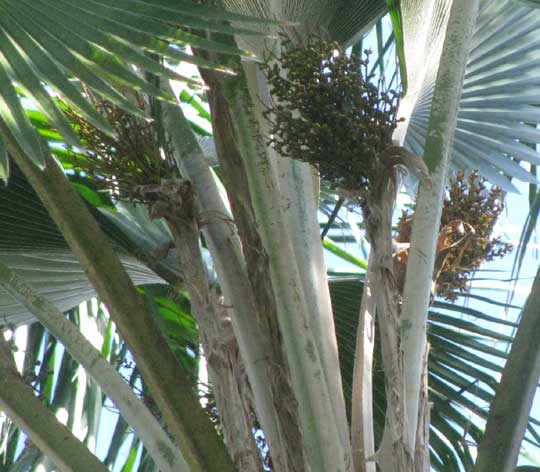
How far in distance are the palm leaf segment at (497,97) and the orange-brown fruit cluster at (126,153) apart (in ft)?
2.13

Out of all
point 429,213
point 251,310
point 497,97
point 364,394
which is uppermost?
point 497,97

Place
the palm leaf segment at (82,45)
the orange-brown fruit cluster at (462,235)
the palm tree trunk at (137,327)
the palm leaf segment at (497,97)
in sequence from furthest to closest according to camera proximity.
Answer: the palm leaf segment at (497,97) → the orange-brown fruit cluster at (462,235) → the palm tree trunk at (137,327) → the palm leaf segment at (82,45)

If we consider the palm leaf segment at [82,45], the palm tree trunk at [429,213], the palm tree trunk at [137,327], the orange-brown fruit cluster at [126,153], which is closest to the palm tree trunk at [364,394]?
the palm tree trunk at [429,213]

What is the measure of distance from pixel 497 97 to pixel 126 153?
1.02 m

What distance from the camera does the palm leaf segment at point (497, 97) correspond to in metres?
2.24

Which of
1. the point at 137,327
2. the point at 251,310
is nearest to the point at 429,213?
the point at 251,310

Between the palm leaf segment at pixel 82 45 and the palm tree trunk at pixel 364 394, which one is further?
the palm tree trunk at pixel 364 394

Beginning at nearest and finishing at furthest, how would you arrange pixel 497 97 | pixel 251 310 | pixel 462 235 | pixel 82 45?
pixel 82 45 < pixel 251 310 < pixel 462 235 < pixel 497 97

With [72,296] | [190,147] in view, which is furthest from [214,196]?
[72,296]

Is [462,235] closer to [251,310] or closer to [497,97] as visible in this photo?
[251,310]

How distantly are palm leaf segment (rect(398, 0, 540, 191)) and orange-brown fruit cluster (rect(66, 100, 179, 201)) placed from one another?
65 centimetres

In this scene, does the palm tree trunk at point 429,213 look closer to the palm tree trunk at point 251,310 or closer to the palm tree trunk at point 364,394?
the palm tree trunk at point 364,394

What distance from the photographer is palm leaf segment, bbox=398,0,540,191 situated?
7.34 feet

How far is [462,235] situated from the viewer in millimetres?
1861
